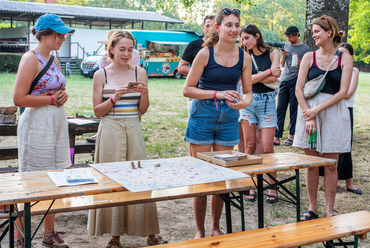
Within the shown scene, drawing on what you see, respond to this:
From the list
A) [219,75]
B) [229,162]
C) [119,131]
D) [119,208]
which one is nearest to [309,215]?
[229,162]

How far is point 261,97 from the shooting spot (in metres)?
4.51

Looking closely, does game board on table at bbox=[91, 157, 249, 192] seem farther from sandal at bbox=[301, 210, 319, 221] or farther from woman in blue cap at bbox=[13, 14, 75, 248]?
sandal at bbox=[301, 210, 319, 221]

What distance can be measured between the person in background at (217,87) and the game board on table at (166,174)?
0.46m

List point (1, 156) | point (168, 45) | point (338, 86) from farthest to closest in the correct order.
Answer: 1. point (168, 45)
2. point (1, 156)
3. point (338, 86)

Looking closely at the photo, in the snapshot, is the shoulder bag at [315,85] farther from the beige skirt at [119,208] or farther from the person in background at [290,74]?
the person in background at [290,74]

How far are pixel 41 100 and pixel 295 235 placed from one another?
6.73ft

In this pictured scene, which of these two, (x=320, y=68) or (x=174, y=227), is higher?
(x=320, y=68)

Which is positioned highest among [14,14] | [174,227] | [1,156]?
[14,14]

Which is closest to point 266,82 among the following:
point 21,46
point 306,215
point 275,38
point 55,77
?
point 306,215

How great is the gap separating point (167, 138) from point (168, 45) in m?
17.4

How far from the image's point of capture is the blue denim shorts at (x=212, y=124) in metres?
3.41

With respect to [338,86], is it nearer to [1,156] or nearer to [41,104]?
[41,104]

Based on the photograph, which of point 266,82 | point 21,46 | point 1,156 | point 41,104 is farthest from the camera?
point 21,46

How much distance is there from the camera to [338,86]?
4.07m
